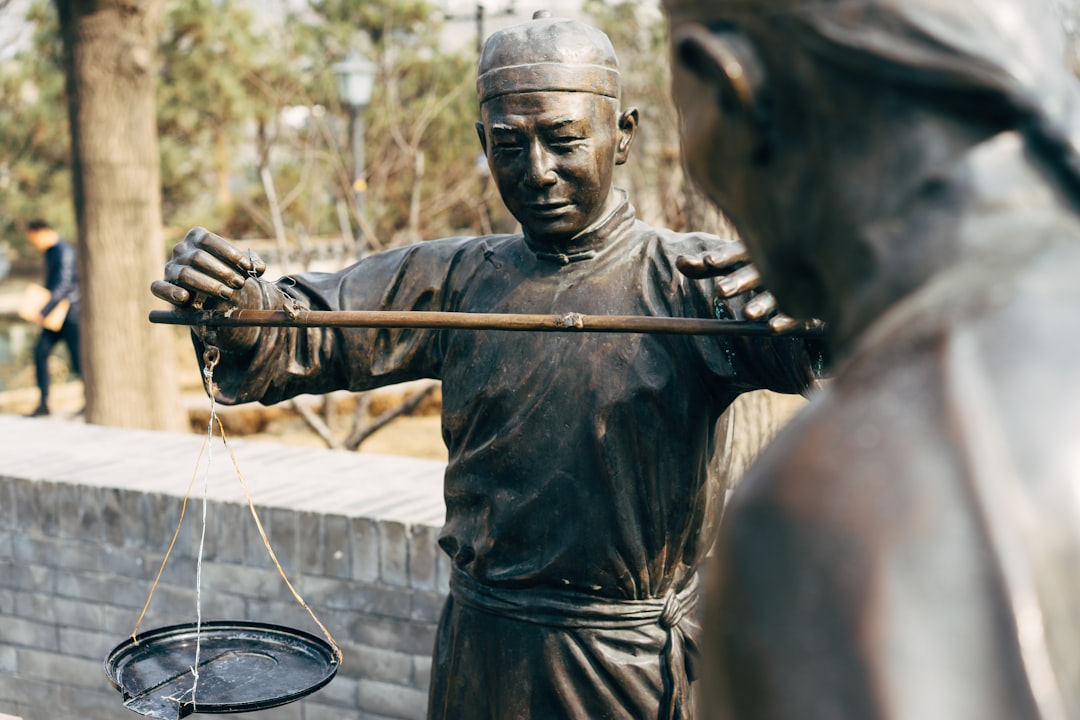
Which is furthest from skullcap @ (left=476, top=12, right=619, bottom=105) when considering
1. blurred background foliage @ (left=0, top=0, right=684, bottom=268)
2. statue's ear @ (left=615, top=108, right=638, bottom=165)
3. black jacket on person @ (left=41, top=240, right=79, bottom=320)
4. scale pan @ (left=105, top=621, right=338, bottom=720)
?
black jacket on person @ (left=41, top=240, right=79, bottom=320)

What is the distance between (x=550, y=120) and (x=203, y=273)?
0.73 m

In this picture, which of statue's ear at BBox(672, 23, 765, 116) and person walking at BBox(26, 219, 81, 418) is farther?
person walking at BBox(26, 219, 81, 418)

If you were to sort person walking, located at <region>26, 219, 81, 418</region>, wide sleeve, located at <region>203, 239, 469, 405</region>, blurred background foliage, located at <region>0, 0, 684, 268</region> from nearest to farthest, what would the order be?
wide sleeve, located at <region>203, 239, 469, 405</region> < person walking, located at <region>26, 219, 81, 418</region> < blurred background foliage, located at <region>0, 0, 684, 268</region>

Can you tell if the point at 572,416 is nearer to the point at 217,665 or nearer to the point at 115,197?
the point at 217,665

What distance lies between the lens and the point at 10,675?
5.66 m

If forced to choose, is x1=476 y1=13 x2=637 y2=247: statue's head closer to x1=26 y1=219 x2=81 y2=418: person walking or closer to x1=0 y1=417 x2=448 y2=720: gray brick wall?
x1=0 y1=417 x2=448 y2=720: gray brick wall

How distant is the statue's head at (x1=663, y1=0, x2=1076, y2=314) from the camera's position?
0.97 m

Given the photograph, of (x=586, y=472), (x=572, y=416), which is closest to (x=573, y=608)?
(x=586, y=472)

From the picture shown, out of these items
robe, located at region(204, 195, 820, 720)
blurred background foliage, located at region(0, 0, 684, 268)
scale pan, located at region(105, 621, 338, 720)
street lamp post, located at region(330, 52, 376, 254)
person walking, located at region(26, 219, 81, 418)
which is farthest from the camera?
blurred background foliage, located at region(0, 0, 684, 268)

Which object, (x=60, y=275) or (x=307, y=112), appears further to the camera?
(x=60, y=275)

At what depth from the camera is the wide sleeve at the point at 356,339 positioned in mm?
2861

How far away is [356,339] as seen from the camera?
293 centimetres

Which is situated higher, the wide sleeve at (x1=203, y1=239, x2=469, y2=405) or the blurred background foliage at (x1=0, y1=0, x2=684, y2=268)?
the blurred background foliage at (x1=0, y1=0, x2=684, y2=268)

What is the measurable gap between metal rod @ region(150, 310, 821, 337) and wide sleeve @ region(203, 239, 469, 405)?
18 centimetres
